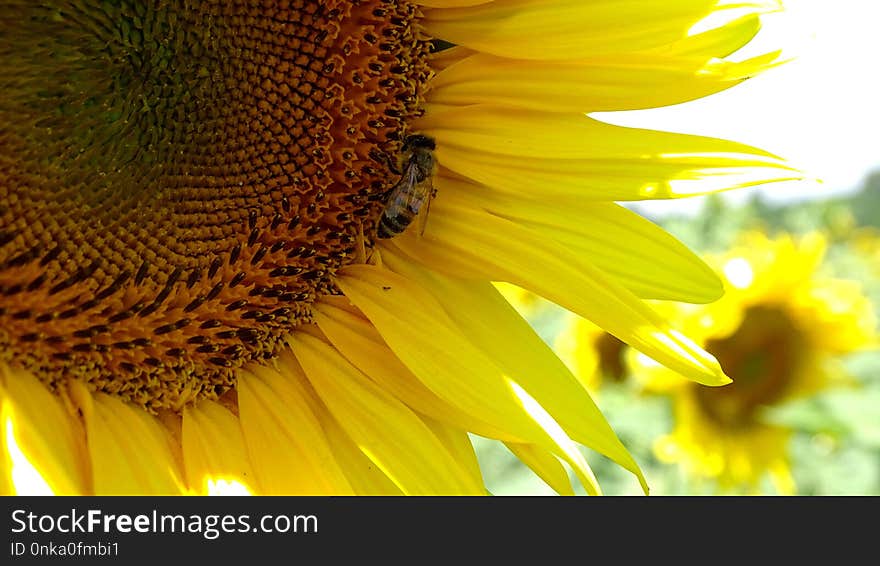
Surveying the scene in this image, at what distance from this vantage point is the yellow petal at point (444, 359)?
86.0 inches

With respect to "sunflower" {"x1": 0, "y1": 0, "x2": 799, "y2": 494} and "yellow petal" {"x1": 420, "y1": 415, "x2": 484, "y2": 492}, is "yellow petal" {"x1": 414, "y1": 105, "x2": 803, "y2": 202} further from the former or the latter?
"yellow petal" {"x1": 420, "y1": 415, "x2": 484, "y2": 492}

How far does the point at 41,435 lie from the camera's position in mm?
2037

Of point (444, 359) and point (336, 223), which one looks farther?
point (336, 223)

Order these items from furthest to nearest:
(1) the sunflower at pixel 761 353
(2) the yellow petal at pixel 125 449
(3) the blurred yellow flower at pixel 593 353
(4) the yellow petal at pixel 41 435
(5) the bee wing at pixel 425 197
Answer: (3) the blurred yellow flower at pixel 593 353
(1) the sunflower at pixel 761 353
(5) the bee wing at pixel 425 197
(2) the yellow petal at pixel 125 449
(4) the yellow petal at pixel 41 435

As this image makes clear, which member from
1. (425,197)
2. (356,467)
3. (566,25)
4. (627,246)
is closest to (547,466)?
(356,467)

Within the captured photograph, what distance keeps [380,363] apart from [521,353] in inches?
13.6

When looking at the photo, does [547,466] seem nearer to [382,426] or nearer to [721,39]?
[382,426]

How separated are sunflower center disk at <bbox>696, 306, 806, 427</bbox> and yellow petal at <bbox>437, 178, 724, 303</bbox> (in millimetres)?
2354

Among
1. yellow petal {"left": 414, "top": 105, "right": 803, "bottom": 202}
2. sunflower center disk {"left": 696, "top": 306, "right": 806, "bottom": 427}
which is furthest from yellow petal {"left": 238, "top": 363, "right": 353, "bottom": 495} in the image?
sunflower center disk {"left": 696, "top": 306, "right": 806, "bottom": 427}

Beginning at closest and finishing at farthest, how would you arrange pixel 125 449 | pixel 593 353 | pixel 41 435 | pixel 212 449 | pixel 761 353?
pixel 41 435 < pixel 125 449 < pixel 212 449 < pixel 761 353 < pixel 593 353

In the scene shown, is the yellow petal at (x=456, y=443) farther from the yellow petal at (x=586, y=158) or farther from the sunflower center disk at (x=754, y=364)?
the sunflower center disk at (x=754, y=364)

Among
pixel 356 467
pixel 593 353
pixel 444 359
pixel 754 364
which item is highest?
pixel 593 353

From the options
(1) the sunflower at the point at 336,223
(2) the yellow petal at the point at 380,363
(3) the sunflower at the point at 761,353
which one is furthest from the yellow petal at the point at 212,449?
(3) the sunflower at the point at 761,353

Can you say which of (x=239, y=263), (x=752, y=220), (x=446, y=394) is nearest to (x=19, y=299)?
(x=239, y=263)
